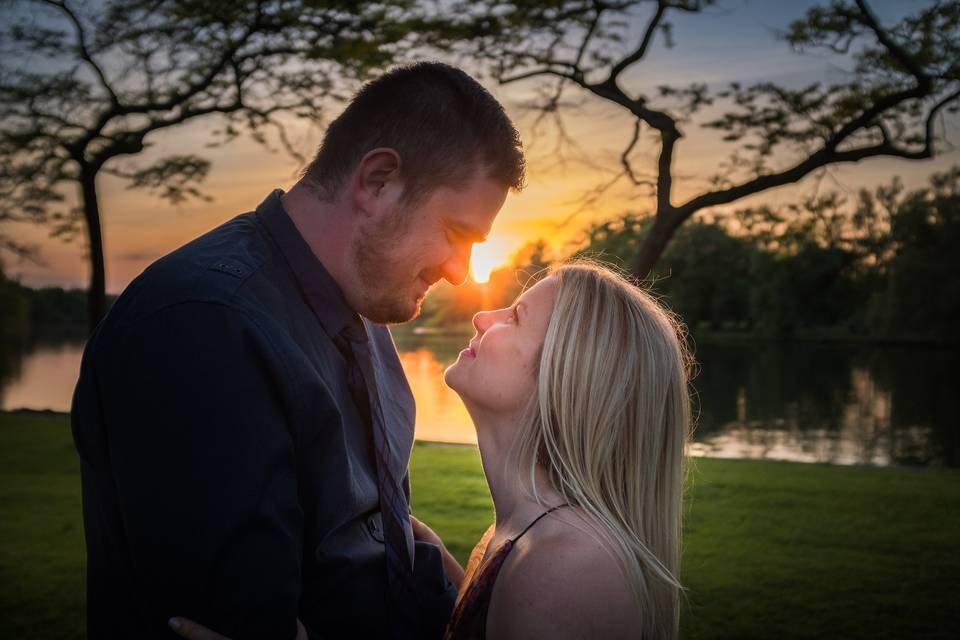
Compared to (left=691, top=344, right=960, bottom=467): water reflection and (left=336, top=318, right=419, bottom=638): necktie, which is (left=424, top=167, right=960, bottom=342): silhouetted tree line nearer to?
(left=691, top=344, right=960, bottom=467): water reflection

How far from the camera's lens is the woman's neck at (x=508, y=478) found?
201 centimetres

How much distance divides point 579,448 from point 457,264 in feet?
2.26

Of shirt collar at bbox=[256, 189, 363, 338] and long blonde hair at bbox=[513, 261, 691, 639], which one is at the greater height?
shirt collar at bbox=[256, 189, 363, 338]

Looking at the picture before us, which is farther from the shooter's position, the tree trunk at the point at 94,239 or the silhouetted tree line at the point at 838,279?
the silhouetted tree line at the point at 838,279

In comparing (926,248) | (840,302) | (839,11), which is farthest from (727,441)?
(840,302)

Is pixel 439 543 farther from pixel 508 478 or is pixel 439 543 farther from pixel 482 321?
pixel 482 321

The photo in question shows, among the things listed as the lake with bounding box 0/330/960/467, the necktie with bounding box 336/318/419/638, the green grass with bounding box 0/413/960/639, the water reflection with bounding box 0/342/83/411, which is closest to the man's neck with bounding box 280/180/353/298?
the necktie with bounding box 336/318/419/638

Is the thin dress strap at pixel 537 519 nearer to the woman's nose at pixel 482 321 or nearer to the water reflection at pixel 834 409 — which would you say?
the woman's nose at pixel 482 321

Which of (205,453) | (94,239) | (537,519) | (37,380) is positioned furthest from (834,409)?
(37,380)

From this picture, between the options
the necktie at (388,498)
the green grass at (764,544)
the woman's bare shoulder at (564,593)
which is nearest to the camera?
the woman's bare shoulder at (564,593)

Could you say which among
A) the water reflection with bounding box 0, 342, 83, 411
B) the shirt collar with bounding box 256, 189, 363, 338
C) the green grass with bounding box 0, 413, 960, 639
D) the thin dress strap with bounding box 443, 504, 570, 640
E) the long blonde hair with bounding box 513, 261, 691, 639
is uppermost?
the shirt collar with bounding box 256, 189, 363, 338

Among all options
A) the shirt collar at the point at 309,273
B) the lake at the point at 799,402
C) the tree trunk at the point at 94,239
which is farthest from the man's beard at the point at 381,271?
the tree trunk at the point at 94,239

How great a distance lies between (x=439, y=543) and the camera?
8.38 ft

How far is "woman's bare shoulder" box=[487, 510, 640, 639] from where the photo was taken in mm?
1675
